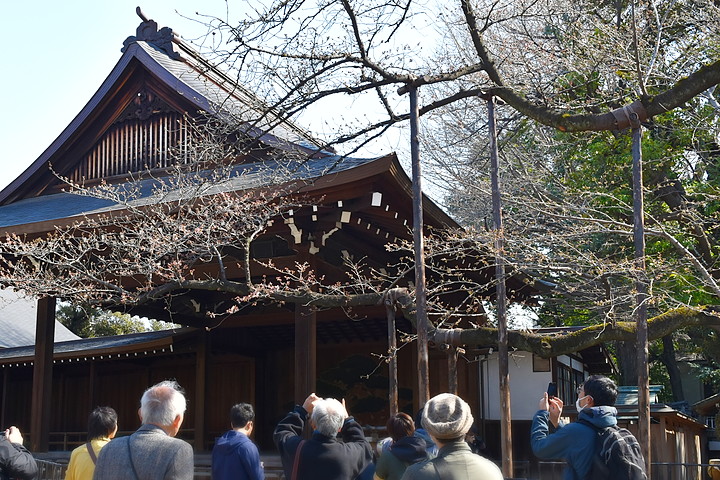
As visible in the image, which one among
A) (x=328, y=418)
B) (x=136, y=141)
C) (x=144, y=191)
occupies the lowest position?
(x=328, y=418)

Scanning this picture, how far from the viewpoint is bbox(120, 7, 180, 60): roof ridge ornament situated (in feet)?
45.4

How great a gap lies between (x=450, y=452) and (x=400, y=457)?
1.44 m

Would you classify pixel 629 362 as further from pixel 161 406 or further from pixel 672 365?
pixel 161 406

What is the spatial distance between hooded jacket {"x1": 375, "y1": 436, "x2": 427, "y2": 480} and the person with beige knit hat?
1332 millimetres

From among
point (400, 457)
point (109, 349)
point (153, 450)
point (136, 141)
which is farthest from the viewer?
point (109, 349)

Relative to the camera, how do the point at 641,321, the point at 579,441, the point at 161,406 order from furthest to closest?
1. the point at 641,321
2. the point at 579,441
3. the point at 161,406

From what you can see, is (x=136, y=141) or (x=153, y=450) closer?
(x=153, y=450)

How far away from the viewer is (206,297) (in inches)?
560

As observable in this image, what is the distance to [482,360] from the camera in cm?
1413

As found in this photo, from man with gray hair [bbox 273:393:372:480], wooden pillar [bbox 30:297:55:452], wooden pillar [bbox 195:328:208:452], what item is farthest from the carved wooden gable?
man with gray hair [bbox 273:393:372:480]

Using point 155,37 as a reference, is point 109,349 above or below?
below

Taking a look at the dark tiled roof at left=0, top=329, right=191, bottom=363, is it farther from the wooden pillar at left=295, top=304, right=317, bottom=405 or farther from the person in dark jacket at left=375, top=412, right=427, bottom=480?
the person in dark jacket at left=375, top=412, right=427, bottom=480

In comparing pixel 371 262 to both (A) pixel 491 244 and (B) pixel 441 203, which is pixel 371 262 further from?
(B) pixel 441 203

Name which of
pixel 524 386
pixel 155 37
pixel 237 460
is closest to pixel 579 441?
pixel 237 460
